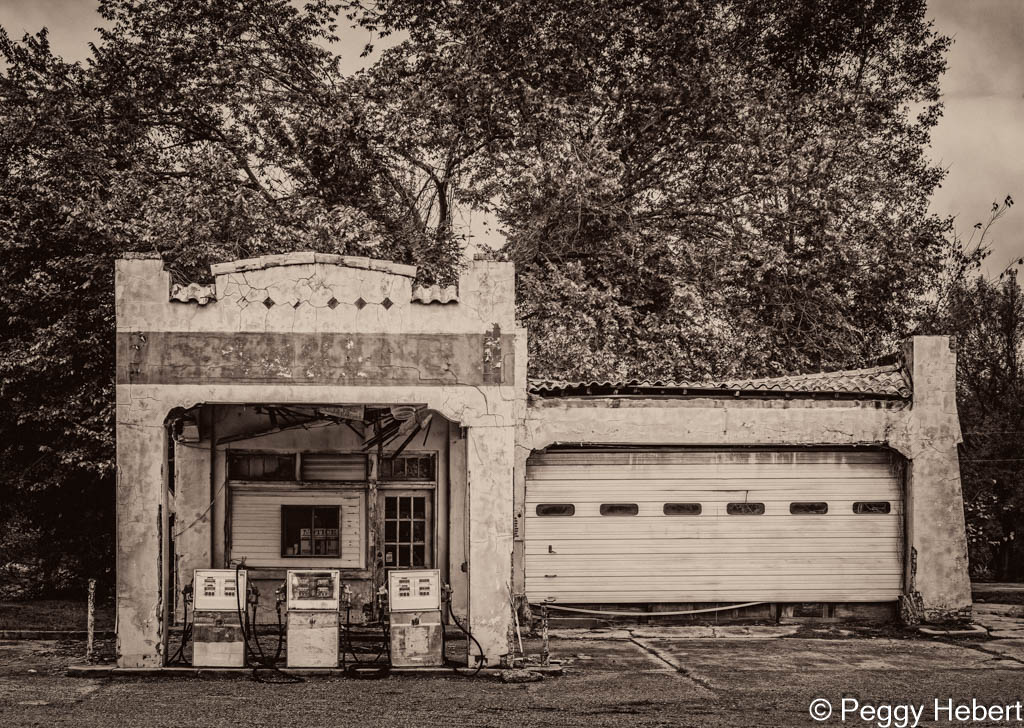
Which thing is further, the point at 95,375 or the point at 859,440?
the point at 95,375

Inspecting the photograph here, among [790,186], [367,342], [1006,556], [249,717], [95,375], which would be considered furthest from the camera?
[1006,556]

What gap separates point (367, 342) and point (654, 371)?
8.78 metres

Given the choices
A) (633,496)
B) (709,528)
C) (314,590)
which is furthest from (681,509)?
(314,590)

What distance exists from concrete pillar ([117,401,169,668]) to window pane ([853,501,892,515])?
9.90 meters

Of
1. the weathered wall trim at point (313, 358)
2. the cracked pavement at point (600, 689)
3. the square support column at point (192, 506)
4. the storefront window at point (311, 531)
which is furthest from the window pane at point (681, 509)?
the square support column at point (192, 506)

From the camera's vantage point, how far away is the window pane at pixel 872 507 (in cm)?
1562

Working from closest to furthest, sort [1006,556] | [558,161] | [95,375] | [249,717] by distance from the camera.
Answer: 1. [249,717]
2. [95,375]
3. [558,161]
4. [1006,556]

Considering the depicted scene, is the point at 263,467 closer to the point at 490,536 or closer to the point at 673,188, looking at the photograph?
the point at 490,536

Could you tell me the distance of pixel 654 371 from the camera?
65.3ft

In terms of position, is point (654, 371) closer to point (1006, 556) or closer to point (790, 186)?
point (790, 186)

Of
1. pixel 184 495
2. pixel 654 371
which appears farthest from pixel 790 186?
pixel 184 495

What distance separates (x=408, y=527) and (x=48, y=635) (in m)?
5.28

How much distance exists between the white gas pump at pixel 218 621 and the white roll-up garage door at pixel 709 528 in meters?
4.71

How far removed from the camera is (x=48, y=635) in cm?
1473
